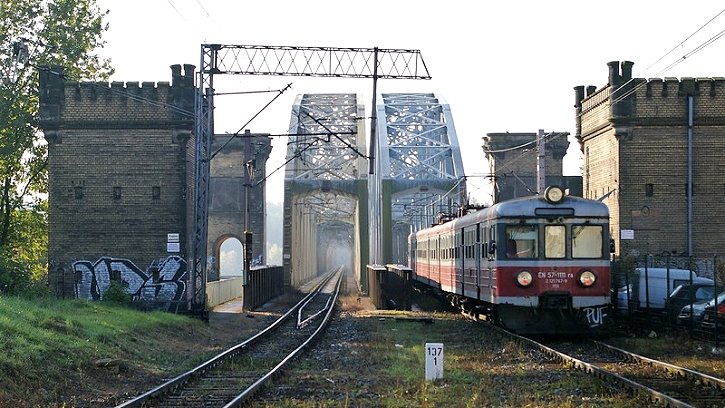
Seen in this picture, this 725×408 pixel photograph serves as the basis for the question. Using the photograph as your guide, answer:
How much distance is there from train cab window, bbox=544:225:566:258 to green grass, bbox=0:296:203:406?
6.97 meters

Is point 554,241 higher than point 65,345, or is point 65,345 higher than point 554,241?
point 554,241

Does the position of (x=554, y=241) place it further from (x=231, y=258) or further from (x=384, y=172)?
(x=231, y=258)

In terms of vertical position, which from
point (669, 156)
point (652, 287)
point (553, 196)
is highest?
point (669, 156)

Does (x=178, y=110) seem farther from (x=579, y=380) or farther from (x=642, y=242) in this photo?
(x=579, y=380)

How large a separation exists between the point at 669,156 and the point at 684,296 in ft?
30.7

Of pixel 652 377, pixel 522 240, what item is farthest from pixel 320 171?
pixel 652 377

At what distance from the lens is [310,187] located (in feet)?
193

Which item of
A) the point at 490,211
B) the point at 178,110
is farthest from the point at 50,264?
the point at 490,211

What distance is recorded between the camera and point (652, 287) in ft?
75.1

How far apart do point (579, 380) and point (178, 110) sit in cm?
1997

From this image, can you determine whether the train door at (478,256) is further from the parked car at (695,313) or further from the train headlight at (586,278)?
the parked car at (695,313)

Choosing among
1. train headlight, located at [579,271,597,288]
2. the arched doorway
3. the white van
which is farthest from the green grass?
the arched doorway

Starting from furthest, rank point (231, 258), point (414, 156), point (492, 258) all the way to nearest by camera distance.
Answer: point (231, 258) → point (414, 156) → point (492, 258)

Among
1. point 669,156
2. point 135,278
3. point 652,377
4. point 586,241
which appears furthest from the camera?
point 669,156
